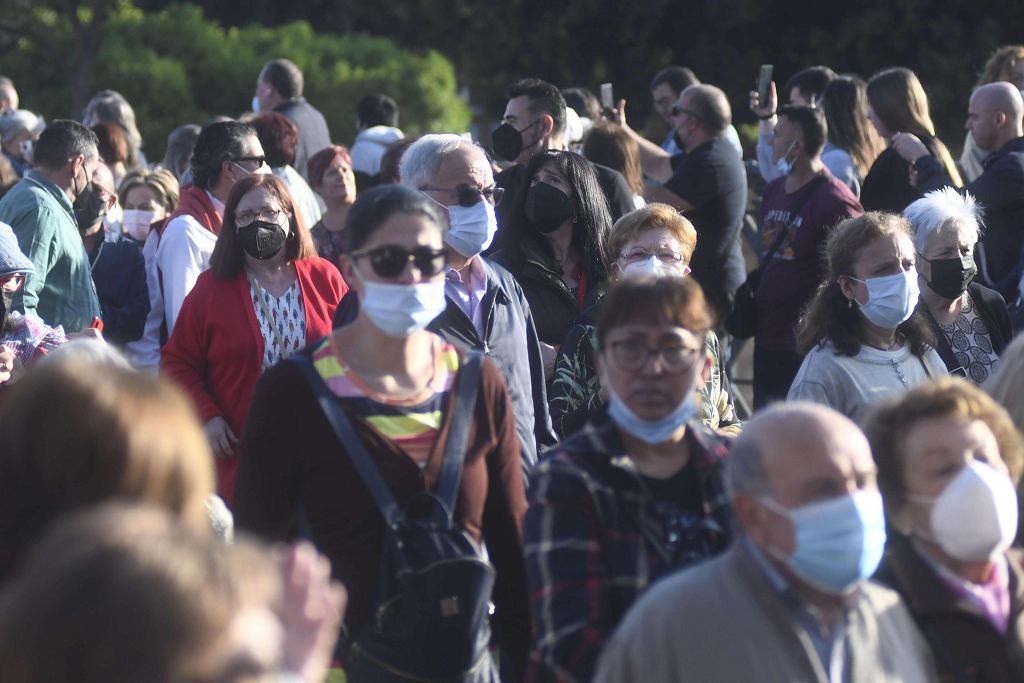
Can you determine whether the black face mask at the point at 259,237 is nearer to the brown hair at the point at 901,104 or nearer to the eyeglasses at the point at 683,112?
the eyeglasses at the point at 683,112

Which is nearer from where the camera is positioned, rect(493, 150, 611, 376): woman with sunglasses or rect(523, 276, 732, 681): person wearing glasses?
rect(523, 276, 732, 681): person wearing glasses

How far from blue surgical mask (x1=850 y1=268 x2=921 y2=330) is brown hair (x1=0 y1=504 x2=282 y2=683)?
3754 mm

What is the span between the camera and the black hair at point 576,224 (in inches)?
251

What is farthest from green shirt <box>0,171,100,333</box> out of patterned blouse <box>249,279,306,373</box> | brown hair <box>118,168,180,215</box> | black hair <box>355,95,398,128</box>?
black hair <box>355,95,398,128</box>

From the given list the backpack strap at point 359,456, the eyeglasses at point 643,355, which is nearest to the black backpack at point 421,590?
the backpack strap at point 359,456

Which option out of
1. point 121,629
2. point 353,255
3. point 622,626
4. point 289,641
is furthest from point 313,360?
point 121,629

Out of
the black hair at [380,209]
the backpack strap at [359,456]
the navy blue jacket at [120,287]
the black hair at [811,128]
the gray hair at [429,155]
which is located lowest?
the navy blue jacket at [120,287]

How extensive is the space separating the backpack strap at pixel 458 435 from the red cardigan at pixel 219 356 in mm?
1655

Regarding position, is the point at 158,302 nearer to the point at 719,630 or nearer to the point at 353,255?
the point at 353,255

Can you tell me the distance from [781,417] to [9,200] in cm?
502

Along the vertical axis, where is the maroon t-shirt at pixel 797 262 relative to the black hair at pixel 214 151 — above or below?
above

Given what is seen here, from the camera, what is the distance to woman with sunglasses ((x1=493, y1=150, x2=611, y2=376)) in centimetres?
626

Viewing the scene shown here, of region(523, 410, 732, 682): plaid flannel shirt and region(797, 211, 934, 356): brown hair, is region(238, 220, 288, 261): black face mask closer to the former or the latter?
region(797, 211, 934, 356): brown hair

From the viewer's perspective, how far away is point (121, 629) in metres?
1.90
